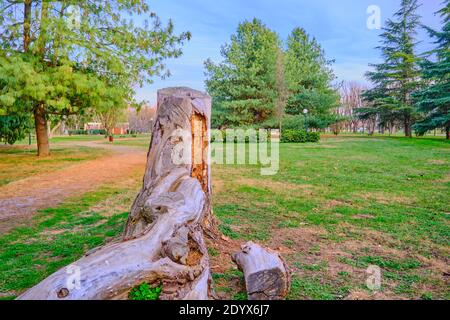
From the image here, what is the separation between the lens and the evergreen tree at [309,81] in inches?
1213

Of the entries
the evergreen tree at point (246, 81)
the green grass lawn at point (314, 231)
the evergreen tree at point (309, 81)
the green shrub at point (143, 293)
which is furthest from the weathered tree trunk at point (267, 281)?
the evergreen tree at point (309, 81)

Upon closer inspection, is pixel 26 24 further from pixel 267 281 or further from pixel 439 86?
pixel 439 86

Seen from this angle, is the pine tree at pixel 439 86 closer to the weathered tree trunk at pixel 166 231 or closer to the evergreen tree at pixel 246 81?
the evergreen tree at pixel 246 81

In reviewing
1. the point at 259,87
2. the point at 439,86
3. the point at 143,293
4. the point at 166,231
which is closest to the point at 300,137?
the point at 259,87

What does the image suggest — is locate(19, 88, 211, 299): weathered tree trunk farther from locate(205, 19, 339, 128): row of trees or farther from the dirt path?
locate(205, 19, 339, 128): row of trees

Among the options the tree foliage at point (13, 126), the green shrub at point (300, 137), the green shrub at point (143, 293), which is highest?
the tree foliage at point (13, 126)

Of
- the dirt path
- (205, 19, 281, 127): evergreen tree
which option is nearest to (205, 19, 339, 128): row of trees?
(205, 19, 281, 127): evergreen tree

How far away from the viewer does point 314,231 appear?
15.4 ft

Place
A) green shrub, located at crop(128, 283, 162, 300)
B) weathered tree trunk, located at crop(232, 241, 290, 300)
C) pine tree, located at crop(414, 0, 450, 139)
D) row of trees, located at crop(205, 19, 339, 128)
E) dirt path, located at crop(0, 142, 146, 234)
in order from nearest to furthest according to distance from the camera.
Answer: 1. green shrub, located at crop(128, 283, 162, 300)
2. weathered tree trunk, located at crop(232, 241, 290, 300)
3. dirt path, located at crop(0, 142, 146, 234)
4. pine tree, located at crop(414, 0, 450, 139)
5. row of trees, located at crop(205, 19, 339, 128)

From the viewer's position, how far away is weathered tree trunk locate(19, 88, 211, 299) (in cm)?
218

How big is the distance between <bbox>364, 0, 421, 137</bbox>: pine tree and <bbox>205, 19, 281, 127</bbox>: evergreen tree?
1083cm

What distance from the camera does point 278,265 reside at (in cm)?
271

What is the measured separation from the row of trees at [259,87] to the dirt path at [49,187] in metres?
17.0

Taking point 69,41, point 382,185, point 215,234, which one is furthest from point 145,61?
point 215,234
